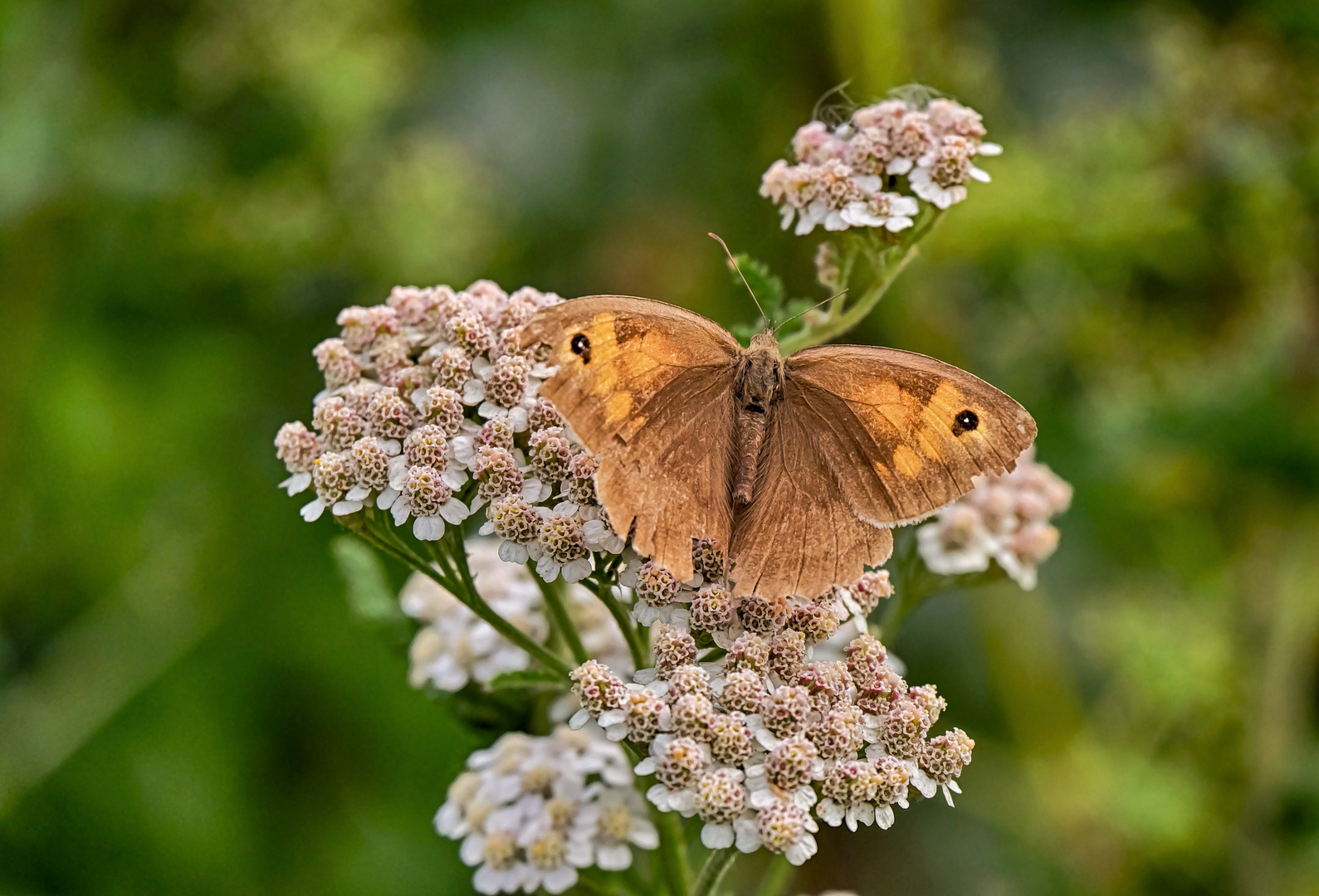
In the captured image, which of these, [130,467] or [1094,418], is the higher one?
[1094,418]

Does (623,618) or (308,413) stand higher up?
(308,413)

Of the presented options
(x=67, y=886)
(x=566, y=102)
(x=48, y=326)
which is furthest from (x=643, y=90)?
(x=67, y=886)

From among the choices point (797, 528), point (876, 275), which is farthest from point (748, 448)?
point (876, 275)

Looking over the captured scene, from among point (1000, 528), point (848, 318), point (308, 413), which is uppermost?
point (308, 413)

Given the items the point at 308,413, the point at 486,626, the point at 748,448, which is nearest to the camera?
the point at 748,448

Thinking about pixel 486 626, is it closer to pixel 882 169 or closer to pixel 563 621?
pixel 563 621

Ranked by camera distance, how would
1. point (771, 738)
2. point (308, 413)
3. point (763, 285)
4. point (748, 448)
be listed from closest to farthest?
point (771, 738), point (748, 448), point (763, 285), point (308, 413)

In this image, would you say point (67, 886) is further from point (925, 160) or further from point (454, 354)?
point (925, 160)
